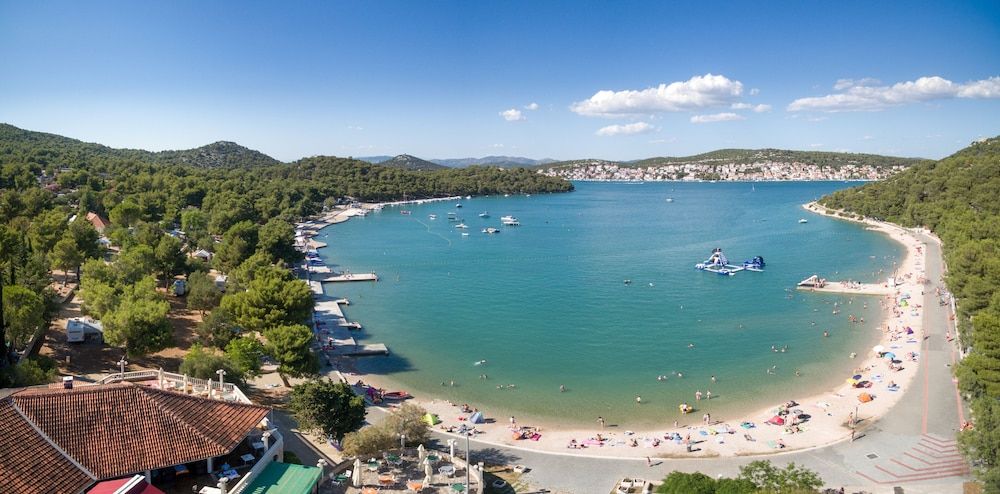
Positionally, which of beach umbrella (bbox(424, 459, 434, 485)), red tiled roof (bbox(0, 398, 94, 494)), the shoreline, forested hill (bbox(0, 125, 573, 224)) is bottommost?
the shoreline

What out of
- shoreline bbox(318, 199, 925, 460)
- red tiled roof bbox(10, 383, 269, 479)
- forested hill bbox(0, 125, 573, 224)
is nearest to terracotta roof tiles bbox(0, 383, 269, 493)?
red tiled roof bbox(10, 383, 269, 479)

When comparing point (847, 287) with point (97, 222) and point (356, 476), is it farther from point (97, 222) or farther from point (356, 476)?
point (97, 222)

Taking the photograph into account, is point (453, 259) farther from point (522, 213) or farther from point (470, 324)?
point (522, 213)

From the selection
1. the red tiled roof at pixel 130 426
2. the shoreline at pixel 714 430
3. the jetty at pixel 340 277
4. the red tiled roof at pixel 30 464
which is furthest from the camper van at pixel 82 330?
the jetty at pixel 340 277

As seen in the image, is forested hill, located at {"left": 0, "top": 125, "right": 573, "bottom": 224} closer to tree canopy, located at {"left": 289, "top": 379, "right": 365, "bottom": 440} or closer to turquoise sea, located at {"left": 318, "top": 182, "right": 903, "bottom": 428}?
turquoise sea, located at {"left": 318, "top": 182, "right": 903, "bottom": 428}

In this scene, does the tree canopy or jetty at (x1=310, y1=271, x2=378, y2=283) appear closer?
the tree canopy

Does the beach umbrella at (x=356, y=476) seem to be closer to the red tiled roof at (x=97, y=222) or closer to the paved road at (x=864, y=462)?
the paved road at (x=864, y=462)
